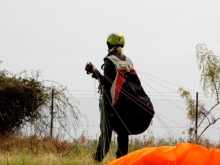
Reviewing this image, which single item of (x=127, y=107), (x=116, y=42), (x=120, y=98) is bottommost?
(x=127, y=107)

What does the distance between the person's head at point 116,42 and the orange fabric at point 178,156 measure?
311 centimetres

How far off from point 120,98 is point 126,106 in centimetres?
13

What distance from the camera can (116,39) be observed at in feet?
30.0

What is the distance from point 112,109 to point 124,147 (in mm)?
588

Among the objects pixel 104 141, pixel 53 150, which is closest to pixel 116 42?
pixel 104 141

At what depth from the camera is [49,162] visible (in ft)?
29.7

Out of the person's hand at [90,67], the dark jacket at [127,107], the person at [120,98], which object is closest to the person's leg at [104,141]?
the person at [120,98]

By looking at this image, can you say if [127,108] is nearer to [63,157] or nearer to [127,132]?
[127,132]

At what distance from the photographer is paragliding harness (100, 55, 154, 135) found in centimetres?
893

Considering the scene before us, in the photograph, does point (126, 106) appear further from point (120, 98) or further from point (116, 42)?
point (116, 42)

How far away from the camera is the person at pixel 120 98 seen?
29.3ft

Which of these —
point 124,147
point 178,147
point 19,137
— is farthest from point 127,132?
point 19,137

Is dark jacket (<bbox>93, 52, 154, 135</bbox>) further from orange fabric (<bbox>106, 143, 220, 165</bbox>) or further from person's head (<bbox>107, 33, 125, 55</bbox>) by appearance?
orange fabric (<bbox>106, 143, 220, 165</bbox>)

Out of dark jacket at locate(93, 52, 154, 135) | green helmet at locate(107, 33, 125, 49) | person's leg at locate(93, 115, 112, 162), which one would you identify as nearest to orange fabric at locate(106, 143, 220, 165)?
dark jacket at locate(93, 52, 154, 135)
